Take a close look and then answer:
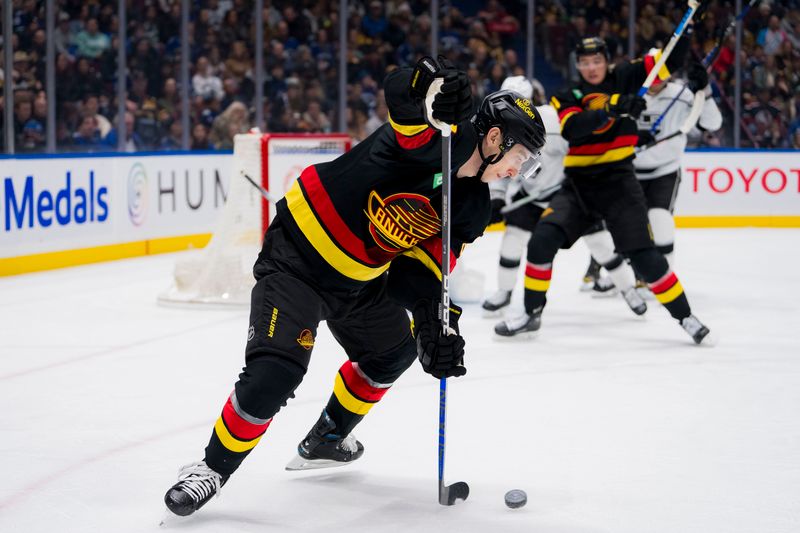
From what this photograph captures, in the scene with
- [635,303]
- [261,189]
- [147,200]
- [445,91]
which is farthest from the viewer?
[147,200]

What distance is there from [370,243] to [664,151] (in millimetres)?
3565

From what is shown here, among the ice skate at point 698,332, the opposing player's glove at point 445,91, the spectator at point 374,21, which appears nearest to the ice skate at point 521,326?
the ice skate at point 698,332

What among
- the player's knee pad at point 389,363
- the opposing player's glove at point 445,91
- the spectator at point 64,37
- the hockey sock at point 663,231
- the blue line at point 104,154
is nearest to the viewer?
the opposing player's glove at point 445,91

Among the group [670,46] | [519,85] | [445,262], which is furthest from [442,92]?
[519,85]

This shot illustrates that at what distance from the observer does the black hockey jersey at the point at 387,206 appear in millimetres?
2371

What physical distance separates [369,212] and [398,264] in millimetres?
246

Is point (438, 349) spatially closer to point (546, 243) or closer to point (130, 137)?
point (546, 243)

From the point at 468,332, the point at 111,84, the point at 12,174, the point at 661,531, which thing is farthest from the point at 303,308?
the point at 111,84

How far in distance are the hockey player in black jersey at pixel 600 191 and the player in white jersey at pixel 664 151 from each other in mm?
792

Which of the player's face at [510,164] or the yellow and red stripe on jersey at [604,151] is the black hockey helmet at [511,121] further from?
the yellow and red stripe on jersey at [604,151]

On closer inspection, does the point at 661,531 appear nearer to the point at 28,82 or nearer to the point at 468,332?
the point at 468,332

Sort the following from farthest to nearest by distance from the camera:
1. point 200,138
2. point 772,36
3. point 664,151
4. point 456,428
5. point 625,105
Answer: point 772,36, point 200,138, point 664,151, point 625,105, point 456,428

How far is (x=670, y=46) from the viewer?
4.73 m

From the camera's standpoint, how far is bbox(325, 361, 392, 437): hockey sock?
2.74 m
